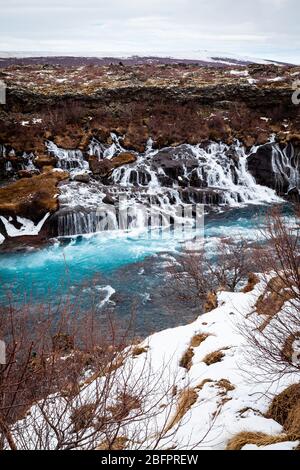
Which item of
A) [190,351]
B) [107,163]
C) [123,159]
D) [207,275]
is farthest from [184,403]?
[123,159]

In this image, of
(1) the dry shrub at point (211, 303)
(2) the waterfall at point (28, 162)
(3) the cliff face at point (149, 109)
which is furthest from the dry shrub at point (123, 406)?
(3) the cliff face at point (149, 109)

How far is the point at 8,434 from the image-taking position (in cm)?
447

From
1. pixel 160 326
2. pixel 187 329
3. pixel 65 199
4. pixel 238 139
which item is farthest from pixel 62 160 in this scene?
pixel 187 329

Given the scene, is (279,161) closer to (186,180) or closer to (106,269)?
(186,180)

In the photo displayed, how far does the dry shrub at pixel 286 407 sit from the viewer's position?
6.30m

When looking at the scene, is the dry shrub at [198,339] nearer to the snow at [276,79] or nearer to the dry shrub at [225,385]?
the dry shrub at [225,385]

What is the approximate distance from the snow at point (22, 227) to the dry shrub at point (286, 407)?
60.6 ft

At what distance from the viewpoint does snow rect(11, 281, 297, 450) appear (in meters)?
5.88

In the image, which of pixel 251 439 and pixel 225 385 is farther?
pixel 225 385

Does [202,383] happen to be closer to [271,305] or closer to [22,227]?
[271,305]

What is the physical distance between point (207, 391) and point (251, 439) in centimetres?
183

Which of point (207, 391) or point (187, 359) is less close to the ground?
point (207, 391)

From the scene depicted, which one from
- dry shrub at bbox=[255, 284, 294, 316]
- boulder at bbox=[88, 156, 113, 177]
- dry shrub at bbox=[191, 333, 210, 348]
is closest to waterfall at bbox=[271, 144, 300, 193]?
boulder at bbox=[88, 156, 113, 177]

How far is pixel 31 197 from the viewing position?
24.3 meters
